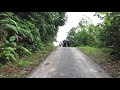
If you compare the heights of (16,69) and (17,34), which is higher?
(17,34)

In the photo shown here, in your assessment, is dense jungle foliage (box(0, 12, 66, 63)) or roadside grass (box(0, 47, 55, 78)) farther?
dense jungle foliage (box(0, 12, 66, 63))

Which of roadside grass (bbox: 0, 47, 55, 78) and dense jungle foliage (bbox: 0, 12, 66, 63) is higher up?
dense jungle foliage (bbox: 0, 12, 66, 63)

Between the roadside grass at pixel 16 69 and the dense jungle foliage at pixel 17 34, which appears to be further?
the dense jungle foliage at pixel 17 34

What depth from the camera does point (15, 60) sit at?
12.4 m

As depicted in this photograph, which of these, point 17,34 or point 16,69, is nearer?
point 16,69

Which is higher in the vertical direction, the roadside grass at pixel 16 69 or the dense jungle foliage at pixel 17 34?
the dense jungle foliage at pixel 17 34
